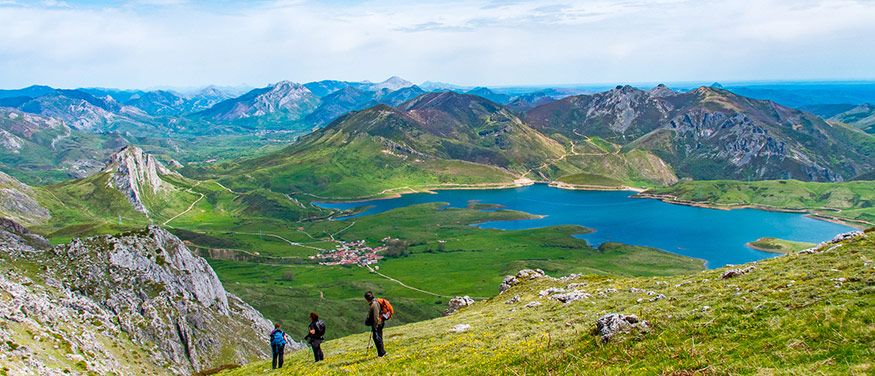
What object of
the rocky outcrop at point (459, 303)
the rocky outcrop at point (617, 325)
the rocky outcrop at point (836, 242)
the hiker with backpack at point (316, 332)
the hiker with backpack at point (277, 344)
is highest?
the rocky outcrop at point (617, 325)

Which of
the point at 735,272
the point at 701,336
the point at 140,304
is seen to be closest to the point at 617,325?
the point at 701,336

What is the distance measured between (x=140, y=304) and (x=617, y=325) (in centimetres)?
9381

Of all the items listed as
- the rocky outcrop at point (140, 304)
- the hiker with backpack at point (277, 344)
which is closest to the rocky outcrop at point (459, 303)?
the hiker with backpack at point (277, 344)

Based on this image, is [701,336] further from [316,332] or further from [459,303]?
[459,303]

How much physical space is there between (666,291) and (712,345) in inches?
807

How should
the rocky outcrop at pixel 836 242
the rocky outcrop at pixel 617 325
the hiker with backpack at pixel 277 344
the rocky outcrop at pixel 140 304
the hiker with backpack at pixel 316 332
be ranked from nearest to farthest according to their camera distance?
the rocky outcrop at pixel 617 325
the hiker with backpack at pixel 316 332
the hiker with backpack at pixel 277 344
the rocky outcrop at pixel 836 242
the rocky outcrop at pixel 140 304

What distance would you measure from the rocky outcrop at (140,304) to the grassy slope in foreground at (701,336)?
44.9 m

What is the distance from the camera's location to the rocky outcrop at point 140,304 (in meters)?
72.6

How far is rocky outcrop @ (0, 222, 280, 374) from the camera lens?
238 feet

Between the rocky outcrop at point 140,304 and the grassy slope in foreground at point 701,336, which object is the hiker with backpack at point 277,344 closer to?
the grassy slope in foreground at point 701,336

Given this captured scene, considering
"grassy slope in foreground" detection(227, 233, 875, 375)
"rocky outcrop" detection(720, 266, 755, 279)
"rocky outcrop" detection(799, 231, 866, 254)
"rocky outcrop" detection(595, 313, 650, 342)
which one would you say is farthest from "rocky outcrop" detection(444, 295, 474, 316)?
"rocky outcrop" detection(595, 313, 650, 342)

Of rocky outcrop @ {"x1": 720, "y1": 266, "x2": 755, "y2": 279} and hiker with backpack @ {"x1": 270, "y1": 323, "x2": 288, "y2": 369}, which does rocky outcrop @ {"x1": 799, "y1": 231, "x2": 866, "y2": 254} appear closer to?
rocky outcrop @ {"x1": 720, "y1": 266, "x2": 755, "y2": 279}

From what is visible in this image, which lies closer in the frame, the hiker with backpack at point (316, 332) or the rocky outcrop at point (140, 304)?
the hiker with backpack at point (316, 332)

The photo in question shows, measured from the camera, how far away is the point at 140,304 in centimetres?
9662
